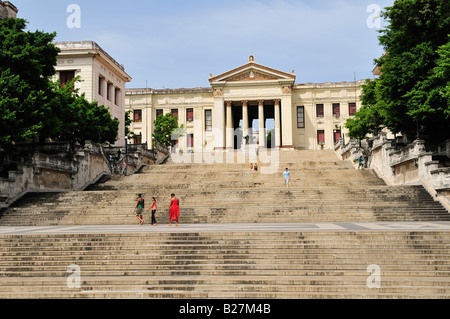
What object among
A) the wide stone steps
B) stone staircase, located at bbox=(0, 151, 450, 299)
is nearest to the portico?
stone staircase, located at bbox=(0, 151, 450, 299)

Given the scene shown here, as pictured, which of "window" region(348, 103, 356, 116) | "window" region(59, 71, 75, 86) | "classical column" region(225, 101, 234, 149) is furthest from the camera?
"window" region(348, 103, 356, 116)

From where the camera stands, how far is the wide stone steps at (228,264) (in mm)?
9781

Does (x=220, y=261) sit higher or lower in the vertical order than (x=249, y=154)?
lower

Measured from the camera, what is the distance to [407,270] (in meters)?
10.9

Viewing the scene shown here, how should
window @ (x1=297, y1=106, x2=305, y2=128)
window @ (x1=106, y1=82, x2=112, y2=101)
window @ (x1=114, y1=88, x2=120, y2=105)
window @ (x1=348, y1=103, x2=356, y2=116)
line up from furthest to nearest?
window @ (x1=297, y1=106, x2=305, y2=128), window @ (x1=348, y1=103, x2=356, y2=116), window @ (x1=114, y1=88, x2=120, y2=105), window @ (x1=106, y1=82, x2=112, y2=101)

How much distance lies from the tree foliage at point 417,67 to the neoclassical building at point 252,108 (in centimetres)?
3506

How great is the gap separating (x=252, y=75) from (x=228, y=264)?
5551 cm

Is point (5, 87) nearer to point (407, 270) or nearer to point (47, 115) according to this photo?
point (47, 115)

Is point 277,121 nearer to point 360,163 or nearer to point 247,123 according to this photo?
point 247,123

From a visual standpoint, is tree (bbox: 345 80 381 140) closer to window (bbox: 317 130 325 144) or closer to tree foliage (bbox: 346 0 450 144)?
tree foliage (bbox: 346 0 450 144)

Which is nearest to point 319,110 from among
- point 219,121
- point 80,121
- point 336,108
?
point 336,108

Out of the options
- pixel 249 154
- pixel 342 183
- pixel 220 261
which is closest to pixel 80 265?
pixel 220 261

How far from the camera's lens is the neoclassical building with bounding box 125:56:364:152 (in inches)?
2537
